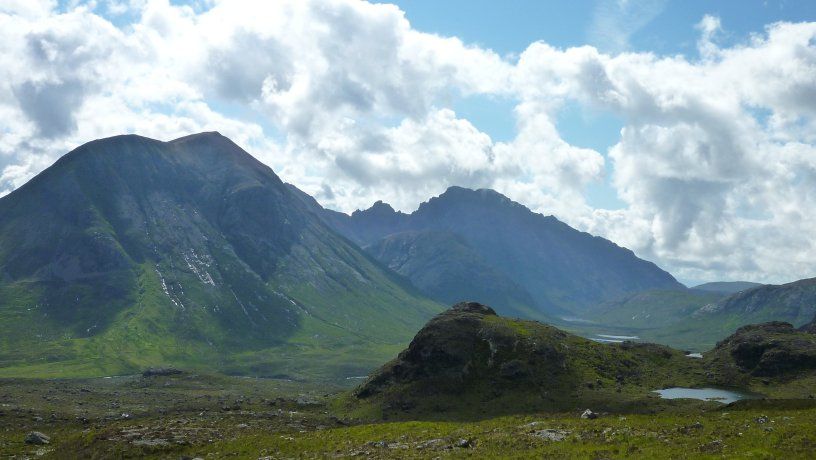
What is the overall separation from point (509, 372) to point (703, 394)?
3454 cm

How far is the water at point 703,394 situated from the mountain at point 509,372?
2999 mm

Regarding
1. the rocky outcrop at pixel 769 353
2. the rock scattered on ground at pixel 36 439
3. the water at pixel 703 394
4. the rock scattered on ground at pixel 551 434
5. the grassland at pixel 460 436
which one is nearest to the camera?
the grassland at pixel 460 436

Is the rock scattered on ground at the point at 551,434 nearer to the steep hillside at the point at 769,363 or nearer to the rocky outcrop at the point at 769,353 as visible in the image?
the steep hillside at the point at 769,363

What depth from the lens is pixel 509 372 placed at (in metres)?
107

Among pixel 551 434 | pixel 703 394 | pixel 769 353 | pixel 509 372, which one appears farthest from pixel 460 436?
pixel 769 353

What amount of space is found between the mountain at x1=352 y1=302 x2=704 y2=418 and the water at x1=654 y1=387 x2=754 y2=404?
300 centimetres

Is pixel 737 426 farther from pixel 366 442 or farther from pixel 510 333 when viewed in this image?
pixel 510 333

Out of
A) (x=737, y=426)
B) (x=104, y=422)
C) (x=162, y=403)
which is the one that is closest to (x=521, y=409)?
(x=737, y=426)

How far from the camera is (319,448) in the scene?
6081cm

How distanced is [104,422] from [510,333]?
79024 millimetres

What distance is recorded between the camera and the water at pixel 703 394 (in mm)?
95150

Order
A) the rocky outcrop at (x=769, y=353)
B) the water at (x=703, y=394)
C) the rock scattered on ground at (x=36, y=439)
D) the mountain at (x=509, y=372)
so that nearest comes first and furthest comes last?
the rock scattered on ground at (x=36, y=439) → the water at (x=703, y=394) → the mountain at (x=509, y=372) → the rocky outcrop at (x=769, y=353)

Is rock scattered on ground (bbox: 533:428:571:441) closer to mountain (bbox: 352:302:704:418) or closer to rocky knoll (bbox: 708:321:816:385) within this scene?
mountain (bbox: 352:302:704:418)

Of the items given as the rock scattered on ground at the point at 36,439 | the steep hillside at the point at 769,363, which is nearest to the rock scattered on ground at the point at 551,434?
the steep hillside at the point at 769,363
